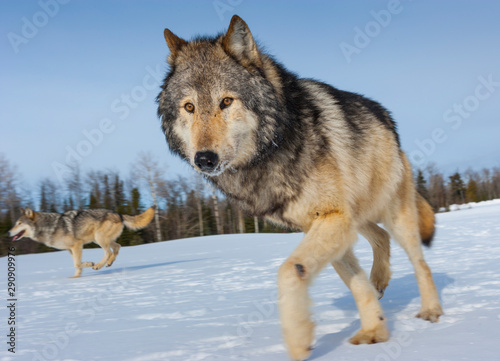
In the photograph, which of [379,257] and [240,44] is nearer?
[240,44]

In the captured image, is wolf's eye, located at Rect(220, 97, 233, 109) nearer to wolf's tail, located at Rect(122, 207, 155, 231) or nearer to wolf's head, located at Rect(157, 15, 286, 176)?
wolf's head, located at Rect(157, 15, 286, 176)

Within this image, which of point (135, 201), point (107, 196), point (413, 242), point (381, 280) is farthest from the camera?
point (135, 201)

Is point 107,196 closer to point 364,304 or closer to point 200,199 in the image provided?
point 200,199

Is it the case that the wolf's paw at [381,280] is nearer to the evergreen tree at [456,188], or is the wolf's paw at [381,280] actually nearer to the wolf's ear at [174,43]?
the wolf's ear at [174,43]

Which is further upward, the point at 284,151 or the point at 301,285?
the point at 284,151

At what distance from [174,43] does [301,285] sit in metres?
2.11

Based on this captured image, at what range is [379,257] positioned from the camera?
428 cm

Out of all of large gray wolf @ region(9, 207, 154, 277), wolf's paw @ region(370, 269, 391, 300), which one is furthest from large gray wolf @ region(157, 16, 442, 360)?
large gray wolf @ region(9, 207, 154, 277)

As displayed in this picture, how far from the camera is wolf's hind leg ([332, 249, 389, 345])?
2.76 m

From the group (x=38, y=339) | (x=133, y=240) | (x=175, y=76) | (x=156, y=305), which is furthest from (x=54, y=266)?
(x=133, y=240)

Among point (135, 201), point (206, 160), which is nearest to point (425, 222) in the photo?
point (206, 160)

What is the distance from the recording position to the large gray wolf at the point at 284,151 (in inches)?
100

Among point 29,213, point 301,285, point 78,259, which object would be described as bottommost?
point 78,259

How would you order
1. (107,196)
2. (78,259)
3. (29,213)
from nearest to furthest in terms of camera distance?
1. (78,259)
2. (29,213)
3. (107,196)
